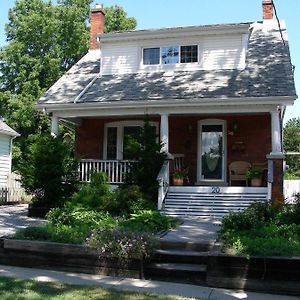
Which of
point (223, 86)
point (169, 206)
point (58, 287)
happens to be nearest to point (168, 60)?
point (223, 86)

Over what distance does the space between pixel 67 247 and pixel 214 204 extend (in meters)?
6.43

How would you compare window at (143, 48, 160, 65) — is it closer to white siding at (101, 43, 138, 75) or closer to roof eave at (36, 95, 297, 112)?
white siding at (101, 43, 138, 75)

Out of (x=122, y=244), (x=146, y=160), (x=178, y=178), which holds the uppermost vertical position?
(x=146, y=160)

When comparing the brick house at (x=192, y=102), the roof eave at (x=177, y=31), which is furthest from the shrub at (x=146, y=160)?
the roof eave at (x=177, y=31)

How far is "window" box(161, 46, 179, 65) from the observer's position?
685 inches

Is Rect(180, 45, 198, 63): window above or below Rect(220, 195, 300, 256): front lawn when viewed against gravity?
above

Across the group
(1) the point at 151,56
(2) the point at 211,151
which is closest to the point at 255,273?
(2) the point at 211,151

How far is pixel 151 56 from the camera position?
1780 cm

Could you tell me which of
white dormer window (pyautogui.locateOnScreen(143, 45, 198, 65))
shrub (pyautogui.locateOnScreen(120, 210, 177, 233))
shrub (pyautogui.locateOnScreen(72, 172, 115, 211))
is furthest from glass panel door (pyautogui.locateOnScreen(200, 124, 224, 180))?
shrub (pyautogui.locateOnScreen(120, 210, 177, 233))

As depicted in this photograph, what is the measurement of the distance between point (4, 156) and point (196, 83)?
12.3 m

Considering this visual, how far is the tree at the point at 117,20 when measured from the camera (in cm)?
3906

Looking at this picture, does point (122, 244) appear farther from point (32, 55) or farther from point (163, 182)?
point (32, 55)

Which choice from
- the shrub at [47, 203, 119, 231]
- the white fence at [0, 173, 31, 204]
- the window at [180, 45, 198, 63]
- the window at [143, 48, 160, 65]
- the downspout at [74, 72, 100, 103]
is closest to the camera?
the shrub at [47, 203, 119, 231]

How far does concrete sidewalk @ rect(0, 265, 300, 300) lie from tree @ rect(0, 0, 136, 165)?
79.8 feet
